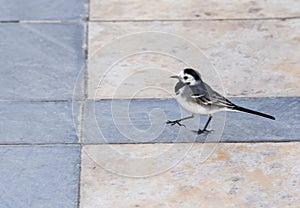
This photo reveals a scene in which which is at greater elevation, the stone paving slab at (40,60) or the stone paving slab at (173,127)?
the stone paving slab at (40,60)

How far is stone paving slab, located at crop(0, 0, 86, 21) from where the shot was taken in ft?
24.3

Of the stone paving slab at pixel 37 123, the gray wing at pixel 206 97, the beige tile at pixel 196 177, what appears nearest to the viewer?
the beige tile at pixel 196 177

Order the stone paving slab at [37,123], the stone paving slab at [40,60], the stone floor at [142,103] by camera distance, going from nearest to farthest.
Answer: the stone floor at [142,103] → the stone paving slab at [37,123] → the stone paving slab at [40,60]

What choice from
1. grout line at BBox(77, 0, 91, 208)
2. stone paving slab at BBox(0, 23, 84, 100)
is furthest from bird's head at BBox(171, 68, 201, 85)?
stone paving slab at BBox(0, 23, 84, 100)

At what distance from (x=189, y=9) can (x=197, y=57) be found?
0.88 m

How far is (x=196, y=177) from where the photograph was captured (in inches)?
215

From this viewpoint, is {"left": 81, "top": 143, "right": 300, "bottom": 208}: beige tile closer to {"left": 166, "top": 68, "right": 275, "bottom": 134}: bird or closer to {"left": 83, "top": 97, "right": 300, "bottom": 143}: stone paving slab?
{"left": 83, "top": 97, "right": 300, "bottom": 143}: stone paving slab

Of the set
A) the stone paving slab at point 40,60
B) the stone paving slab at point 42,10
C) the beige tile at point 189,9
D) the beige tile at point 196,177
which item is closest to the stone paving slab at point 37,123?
the stone paving slab at point 40,60

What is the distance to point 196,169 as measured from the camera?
5531 mm

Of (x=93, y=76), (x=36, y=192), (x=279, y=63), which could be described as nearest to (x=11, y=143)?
(x=36, y=192)

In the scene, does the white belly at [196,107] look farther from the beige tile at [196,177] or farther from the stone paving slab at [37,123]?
the stone paving slab at [37,123]

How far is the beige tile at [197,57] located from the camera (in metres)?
6.45

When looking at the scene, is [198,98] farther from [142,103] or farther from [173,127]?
[142,103]

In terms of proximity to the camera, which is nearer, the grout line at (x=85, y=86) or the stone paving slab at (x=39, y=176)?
the stone paving slab at (x=39, y=176)
